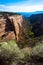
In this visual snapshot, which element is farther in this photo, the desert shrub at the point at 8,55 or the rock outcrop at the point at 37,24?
the rock outcrop at the point at 37,24

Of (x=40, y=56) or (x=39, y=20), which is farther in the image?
(x=39, y=20)

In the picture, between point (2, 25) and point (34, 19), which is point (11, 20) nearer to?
point (2, 25)

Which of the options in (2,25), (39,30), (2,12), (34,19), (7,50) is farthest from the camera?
(34,19)

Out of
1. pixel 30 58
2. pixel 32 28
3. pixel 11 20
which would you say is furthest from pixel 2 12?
pixel 30 58

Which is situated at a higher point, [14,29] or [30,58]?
[30,58]

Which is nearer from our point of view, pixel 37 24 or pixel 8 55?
pixel 8 55

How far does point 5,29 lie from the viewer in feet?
112

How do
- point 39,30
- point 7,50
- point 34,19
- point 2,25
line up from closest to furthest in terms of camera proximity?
point 7,50, point 2,25, point 39,30, point 34,19

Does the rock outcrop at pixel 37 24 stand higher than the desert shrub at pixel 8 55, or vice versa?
the desert shrub at pixel 8 55

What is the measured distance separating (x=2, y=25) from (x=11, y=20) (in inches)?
89.8

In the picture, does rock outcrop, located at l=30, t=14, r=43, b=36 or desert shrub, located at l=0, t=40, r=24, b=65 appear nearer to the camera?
desert shrub, located at l=0, t=40, r=24, b=65

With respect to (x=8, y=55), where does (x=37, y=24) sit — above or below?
below

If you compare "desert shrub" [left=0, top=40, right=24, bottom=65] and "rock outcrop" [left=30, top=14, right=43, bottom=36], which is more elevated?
"desert shrub" [left=0, top=40, right=24, bottom=65]

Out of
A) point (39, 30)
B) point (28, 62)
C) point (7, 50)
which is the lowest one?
point (39, 30)
